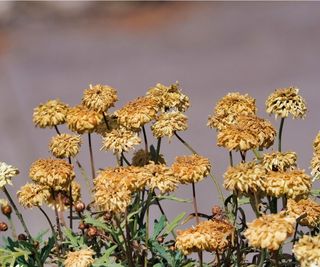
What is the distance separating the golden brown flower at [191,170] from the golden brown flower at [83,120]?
9.6 inches

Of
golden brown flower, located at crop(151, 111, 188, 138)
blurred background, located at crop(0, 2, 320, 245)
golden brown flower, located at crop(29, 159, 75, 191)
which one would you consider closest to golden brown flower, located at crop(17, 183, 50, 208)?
golden brown flower, located at crop(29, 159, 75, 191)

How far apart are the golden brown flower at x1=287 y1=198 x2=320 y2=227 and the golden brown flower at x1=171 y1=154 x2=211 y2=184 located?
0.63 feet

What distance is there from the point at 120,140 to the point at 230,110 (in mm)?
236

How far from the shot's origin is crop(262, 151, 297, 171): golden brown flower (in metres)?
1.62

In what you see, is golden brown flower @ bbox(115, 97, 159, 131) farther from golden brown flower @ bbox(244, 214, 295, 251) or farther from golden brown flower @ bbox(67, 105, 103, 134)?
golden brown flower @ bbox(244, 214, 295, 251)

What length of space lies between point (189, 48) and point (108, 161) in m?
1.39

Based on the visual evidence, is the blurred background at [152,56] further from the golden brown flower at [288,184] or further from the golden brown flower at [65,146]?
the golden brown flower at [288,184]

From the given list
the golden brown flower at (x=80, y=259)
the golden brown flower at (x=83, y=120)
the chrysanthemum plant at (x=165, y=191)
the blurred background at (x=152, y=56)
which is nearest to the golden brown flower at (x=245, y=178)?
the chrysanthemum plant at (x=165, y=191)

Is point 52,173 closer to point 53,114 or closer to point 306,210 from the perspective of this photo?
point 53,114

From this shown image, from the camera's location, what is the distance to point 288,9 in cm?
545

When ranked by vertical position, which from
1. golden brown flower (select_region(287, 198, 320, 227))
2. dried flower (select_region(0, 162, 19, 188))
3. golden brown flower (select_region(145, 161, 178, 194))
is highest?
dried flower (select_region(0, 162, 19, 188))

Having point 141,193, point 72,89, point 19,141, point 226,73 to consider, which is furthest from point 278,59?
point 141,193

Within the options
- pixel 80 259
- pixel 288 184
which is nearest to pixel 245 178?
pixel 288 184

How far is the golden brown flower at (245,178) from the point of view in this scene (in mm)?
1494
